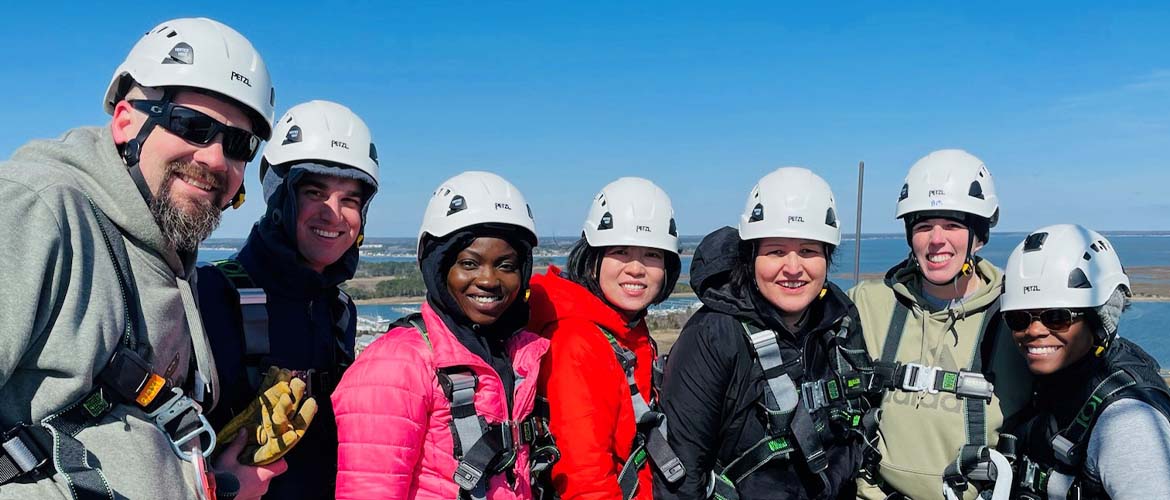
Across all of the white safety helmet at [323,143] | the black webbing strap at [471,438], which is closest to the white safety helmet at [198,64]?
the white safety helmet at [323,143]

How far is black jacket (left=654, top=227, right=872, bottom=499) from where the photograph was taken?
408 cm

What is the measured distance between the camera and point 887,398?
15.7 feet

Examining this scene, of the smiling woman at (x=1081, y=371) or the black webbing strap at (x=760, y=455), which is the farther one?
the black webbing strap at (x=760, y=455)

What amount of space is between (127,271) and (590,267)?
8.87ft

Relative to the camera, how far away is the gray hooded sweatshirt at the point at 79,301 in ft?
6.98

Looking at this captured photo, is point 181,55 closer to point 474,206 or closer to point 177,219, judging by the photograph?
point 177,219

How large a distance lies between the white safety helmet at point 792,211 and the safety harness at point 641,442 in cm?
114

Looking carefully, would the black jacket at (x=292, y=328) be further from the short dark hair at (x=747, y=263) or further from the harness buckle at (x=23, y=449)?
the short dark hair at (x=747, y=263)

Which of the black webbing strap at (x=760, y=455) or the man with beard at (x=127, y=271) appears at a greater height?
the man with beard at (x=127, y=271)

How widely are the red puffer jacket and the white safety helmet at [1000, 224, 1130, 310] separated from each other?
2.29 metres

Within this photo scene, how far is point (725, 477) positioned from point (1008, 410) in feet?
6.34

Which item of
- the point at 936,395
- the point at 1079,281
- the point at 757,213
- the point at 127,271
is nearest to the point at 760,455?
the point at 936,395

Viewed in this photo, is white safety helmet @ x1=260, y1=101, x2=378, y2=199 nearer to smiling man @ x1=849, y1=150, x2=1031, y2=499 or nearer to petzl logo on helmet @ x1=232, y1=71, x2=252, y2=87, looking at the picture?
petzl logo on helmet @ x1=232, y1=71, x2=252, y2=87

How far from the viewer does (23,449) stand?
2133 millimetres
